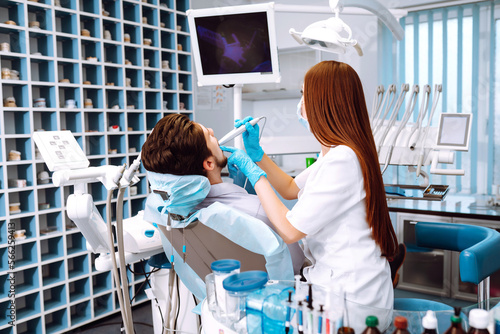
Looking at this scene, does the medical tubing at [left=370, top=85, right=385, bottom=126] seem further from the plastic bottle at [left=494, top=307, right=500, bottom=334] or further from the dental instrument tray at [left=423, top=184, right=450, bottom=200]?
the plastic bottle at [left=494, top=307, right=500, bottom=334]

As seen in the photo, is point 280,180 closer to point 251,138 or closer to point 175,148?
point 251,138

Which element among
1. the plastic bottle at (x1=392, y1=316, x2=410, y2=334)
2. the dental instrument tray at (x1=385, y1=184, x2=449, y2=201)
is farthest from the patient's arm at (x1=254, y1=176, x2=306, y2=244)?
the dental instrument tray at (x1=385, y1=184, x2=449, y2=201)

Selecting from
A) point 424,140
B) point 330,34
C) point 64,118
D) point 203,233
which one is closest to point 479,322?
point 203,233

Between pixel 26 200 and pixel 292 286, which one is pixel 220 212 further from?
pixel 26 200

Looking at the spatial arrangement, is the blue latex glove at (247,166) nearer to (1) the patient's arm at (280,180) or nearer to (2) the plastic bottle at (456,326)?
(1) the patient's arm at (280,180)

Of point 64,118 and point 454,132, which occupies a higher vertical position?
point 64,118

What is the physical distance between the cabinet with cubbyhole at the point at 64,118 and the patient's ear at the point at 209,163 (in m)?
1.56

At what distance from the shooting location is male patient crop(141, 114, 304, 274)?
1385 millimetres

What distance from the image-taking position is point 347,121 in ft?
4.13

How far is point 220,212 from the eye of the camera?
132 centimetres

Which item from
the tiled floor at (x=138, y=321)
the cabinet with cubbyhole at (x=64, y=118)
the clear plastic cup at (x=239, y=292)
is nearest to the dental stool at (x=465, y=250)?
the clear plastic cup at (x=239, y=292)

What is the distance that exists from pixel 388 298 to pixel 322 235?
263mm

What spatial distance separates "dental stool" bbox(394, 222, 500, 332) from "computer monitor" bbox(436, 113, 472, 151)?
3.28 ft

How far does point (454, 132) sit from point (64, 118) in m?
2.45
